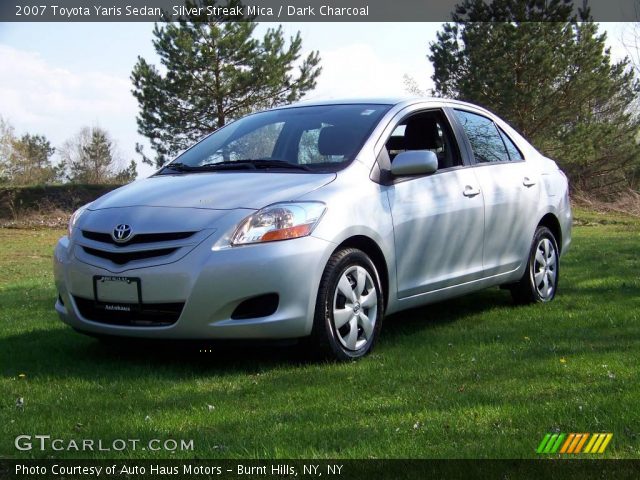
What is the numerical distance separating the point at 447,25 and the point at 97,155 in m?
40.6

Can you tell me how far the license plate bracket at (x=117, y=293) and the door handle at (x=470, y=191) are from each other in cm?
264

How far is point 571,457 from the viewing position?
3.20 meters

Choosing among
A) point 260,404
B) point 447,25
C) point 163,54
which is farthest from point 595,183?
point 260,404

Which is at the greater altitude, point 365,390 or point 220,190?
point 220,190

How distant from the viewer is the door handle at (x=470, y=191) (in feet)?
20.2

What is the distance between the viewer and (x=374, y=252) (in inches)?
213

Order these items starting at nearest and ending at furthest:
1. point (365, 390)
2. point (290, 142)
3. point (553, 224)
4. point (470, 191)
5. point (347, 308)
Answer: point (365, 390) → point (347, 308) → point (290, 142) → point (470, 191) → point (553, 224)

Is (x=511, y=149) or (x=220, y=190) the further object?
(x=511, y=149)

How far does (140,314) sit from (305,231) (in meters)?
1.10

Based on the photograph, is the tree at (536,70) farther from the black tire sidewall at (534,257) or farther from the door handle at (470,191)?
the door handle at (470,191)

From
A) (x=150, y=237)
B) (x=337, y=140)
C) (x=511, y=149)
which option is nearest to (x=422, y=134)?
(x=337, y=140)

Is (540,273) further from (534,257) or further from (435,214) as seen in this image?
(435,214)

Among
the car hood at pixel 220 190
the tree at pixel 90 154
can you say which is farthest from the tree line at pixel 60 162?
the car hood at pixel 220 190

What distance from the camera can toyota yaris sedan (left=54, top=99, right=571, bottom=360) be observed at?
15.5 feet
